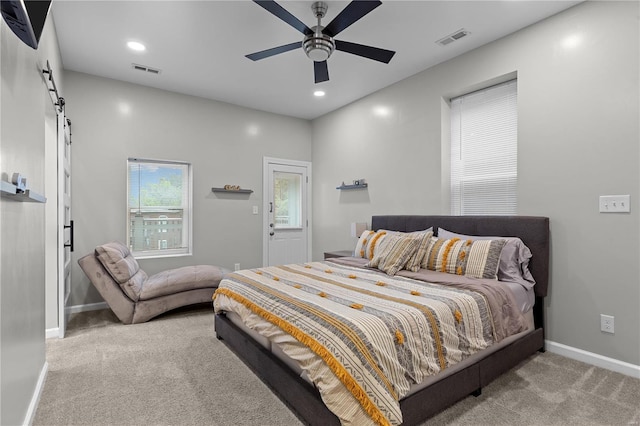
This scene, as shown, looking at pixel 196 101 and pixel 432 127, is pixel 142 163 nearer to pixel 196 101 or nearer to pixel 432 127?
pixel 196 101

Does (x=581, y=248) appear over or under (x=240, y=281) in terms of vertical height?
over

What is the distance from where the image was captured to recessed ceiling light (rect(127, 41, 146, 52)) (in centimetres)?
330

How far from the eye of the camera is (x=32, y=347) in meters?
1.98

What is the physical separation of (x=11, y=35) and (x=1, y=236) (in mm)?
992

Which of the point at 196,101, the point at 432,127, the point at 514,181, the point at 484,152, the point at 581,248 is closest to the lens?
the point at 581,248

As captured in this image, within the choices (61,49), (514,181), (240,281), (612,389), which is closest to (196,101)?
(61,49)

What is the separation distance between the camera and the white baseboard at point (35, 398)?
179cm

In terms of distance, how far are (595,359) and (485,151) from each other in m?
2.10

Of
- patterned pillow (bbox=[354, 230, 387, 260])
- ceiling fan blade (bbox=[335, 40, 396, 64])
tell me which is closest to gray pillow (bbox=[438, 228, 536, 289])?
patterned pillow (bbox=[354, 230, 387, 260])

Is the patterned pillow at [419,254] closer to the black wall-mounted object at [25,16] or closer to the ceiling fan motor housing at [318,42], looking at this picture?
the ceiling fan motor housing at [318,42]

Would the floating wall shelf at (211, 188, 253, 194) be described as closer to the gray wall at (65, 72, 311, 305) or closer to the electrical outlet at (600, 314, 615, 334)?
the gray wall at (65, 72, 311, 305)

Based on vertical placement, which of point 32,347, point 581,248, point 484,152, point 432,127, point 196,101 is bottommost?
point 32,347

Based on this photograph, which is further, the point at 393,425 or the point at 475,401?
the point at 475,401

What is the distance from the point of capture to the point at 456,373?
6.37 feet
